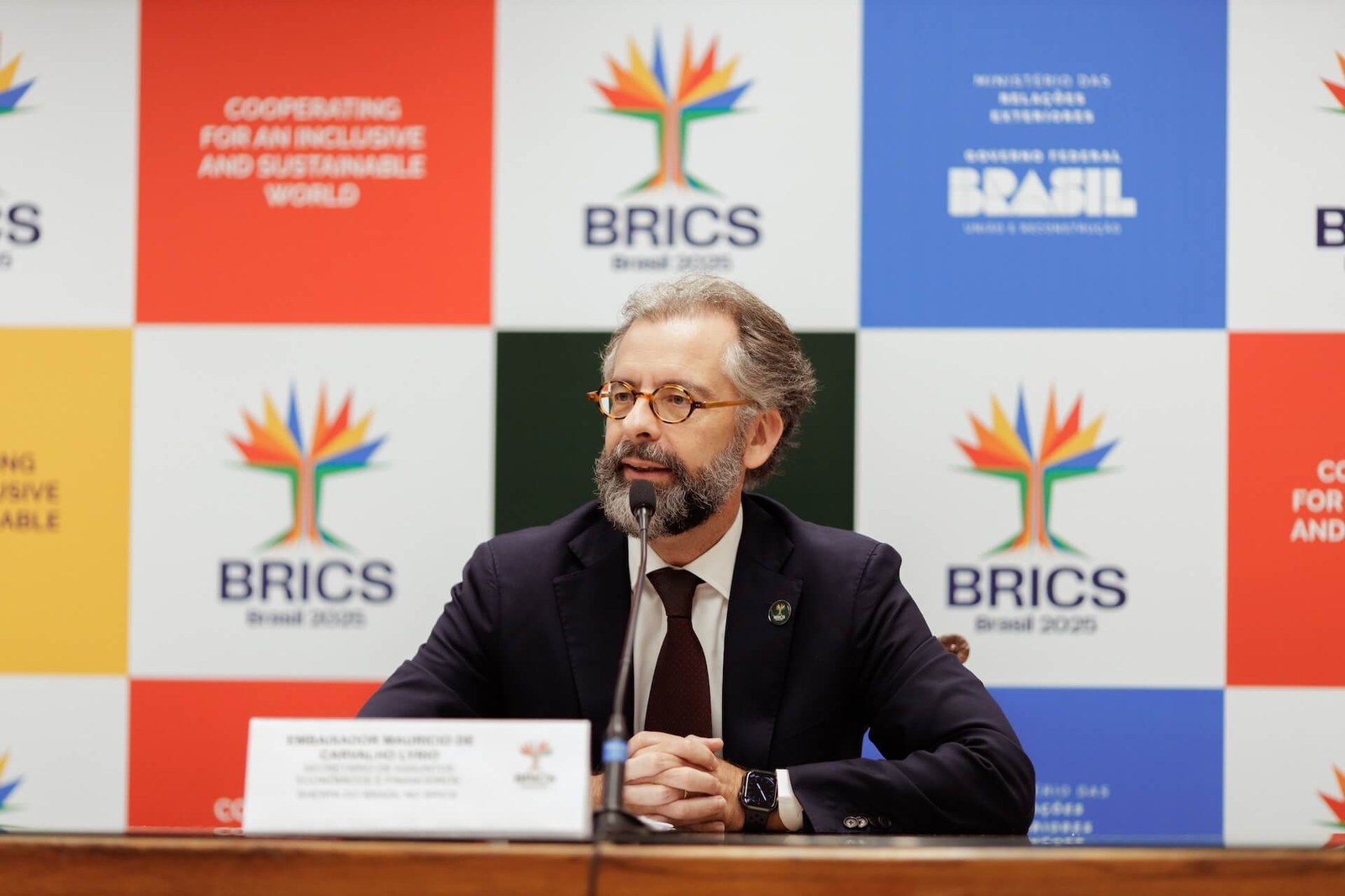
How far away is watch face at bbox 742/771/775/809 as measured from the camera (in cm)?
164

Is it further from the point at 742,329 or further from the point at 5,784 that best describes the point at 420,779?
the point at 5,784

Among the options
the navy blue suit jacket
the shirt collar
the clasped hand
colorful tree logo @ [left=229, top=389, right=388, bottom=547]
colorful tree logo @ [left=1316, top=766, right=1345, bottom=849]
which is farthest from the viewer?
colorful tree logo @ [left=229, top=389, right=388, bottom=547]

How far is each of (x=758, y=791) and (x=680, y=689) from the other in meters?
0.28

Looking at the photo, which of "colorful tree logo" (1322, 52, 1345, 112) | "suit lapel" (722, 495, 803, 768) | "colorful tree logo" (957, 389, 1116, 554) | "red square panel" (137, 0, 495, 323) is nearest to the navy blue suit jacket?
"suit lapel" (722, 495, 803, 768)

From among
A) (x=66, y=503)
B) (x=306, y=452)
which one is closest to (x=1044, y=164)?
(x=306, y=452)

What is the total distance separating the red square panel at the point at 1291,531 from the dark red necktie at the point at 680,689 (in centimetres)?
133

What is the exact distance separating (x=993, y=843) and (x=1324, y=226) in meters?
1.98

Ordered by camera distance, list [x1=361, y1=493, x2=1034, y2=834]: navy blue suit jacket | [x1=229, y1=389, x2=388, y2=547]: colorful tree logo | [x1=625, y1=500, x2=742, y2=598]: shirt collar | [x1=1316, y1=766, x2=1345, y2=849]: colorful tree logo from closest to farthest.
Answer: [x1=361, y1=493, x2=1034, y2=834]: navy blue suit jacket < [x1=625, y1=500, x2=742, y2=598]: shirt collar < [x1=1316, y1=766, x2=1345, y2=849]: colorful tree logo < [x1=229, y1=389, x2=388, y2=547]: colorful tree logo

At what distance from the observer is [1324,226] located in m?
2.50

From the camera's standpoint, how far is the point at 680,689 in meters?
1.88

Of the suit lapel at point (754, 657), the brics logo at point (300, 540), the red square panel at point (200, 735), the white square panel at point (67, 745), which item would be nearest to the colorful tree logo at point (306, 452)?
the brics logo at point (300, 540)

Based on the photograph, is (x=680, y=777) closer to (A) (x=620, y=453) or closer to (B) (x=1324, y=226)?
(A) (x=620, y=453)

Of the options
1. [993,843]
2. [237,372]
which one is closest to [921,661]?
[993,843]

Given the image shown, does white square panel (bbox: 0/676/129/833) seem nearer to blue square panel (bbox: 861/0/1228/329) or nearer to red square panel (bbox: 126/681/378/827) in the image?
red square panel (bbox: 126/681/378/827)
